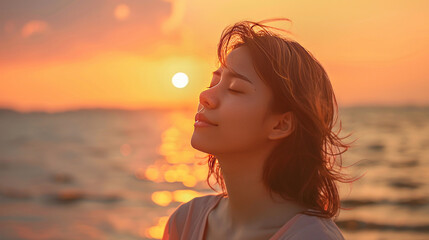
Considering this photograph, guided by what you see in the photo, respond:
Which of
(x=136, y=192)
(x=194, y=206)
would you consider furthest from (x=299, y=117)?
(x=136, y=192)

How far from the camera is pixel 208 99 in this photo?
219cm

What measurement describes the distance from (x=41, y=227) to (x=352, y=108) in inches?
2903

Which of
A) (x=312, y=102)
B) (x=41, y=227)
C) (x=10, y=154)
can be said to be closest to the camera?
(x=312, y=102)

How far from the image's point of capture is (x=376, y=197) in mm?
12289

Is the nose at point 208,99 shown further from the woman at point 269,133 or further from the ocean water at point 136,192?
the ocean water at point 136,192

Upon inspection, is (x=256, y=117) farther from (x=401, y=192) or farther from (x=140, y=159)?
(x=140, y=159)

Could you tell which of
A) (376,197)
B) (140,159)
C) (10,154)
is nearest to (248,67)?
(376,197)

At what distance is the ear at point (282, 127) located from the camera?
7.18ft

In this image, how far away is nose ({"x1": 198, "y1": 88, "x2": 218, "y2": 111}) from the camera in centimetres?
219

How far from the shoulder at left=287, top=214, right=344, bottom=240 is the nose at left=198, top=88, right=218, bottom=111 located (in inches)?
24.8

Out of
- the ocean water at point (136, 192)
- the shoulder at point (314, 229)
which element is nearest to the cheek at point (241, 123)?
the shoulder at point (314, 229)

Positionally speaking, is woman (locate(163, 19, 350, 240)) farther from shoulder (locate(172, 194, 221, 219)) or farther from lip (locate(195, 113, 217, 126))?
shoulder (locate(172, 194, 221, 219))

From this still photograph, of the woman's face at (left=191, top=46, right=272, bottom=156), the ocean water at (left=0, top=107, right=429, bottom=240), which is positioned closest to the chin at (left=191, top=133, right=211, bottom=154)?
the woman's face at (left=191, top=46, right=272, bottom=156)

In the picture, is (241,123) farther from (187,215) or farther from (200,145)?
(187,215)
